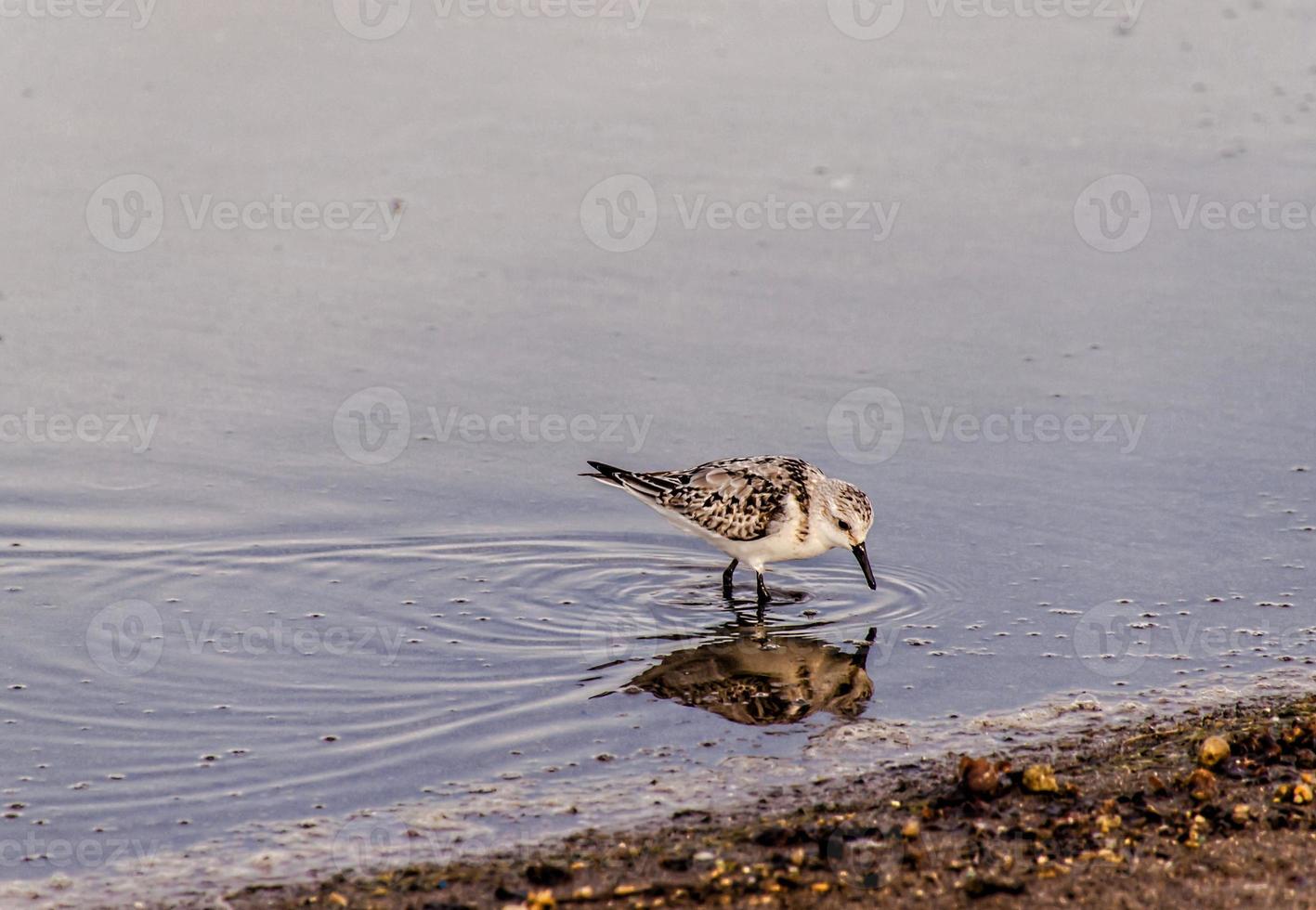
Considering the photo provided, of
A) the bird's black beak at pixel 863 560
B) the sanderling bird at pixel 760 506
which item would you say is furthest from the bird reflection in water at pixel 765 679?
the sanderling bird at pixel 760 506

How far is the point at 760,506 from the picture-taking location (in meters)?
10.9


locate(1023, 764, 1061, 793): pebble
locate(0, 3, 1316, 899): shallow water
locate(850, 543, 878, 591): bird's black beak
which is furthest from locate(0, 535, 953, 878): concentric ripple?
locate(1023, 764, 1061, 793): pebble

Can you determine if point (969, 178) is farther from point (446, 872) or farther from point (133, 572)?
point (446, 872)

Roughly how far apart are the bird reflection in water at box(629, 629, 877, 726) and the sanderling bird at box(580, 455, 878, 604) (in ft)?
2.20

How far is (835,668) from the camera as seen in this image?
32.5ft

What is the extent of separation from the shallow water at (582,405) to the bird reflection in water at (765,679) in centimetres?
4

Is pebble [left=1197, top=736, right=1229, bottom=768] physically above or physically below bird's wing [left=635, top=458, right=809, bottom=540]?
below

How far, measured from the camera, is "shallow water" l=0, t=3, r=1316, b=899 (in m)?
9.16

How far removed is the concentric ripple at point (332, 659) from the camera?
8359 mm

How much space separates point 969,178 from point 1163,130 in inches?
98.2

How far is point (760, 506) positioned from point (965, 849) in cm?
386

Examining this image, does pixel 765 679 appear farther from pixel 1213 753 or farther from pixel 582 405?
pixel 582 405

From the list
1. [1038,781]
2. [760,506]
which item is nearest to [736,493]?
[760,506]

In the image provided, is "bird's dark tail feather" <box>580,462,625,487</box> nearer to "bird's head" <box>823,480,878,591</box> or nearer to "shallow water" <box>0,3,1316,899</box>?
"shallow water" <box>0,3,1316,899</box>
